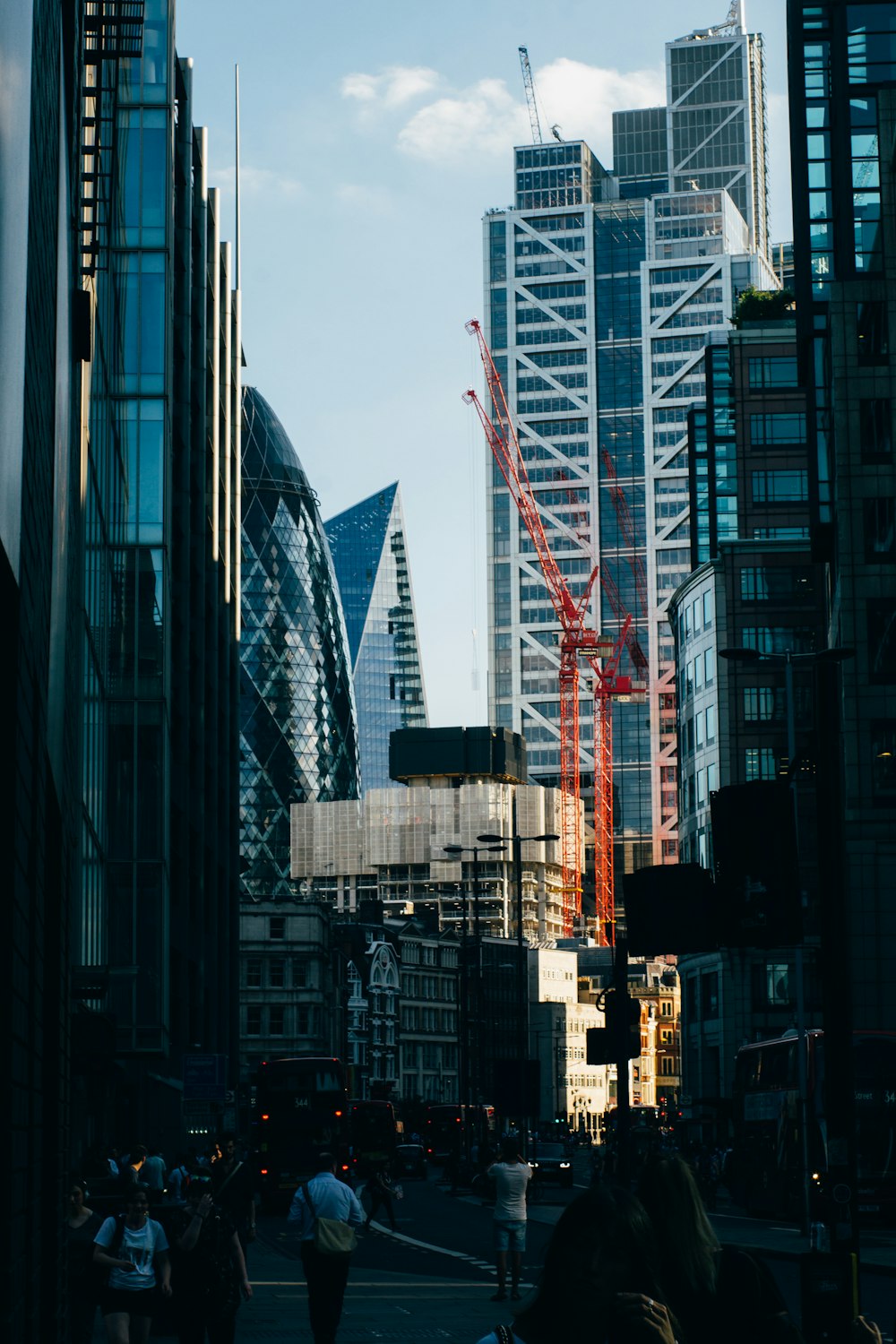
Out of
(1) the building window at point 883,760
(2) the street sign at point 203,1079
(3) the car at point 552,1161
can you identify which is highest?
(1) the building window at point 883,760

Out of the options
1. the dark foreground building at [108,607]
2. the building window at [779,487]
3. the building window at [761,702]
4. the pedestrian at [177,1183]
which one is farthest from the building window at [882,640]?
the building window at [779,487]

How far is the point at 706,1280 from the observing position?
592 cm

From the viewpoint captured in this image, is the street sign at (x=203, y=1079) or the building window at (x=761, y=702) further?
the building window at (x=761, y=702)

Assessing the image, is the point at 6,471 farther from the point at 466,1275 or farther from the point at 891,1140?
the point at 891,1140

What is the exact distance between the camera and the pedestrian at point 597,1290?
5.13 m

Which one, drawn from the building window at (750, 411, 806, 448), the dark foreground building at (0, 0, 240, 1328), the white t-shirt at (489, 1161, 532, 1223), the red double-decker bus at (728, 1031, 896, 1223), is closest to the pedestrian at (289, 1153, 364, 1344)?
the dark foreground building at (0, 0, 240, 1328)

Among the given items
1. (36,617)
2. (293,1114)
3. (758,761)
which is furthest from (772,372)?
(36,617)

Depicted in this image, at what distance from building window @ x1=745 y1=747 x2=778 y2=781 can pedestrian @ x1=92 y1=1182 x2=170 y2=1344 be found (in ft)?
261

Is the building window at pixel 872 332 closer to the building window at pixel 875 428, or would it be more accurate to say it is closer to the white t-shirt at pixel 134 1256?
the building window at pixel 875 428

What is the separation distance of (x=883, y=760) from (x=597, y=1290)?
60840 mm

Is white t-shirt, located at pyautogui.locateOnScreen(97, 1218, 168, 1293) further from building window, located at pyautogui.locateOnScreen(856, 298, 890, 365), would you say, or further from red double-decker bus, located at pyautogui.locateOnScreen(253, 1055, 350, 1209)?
building window, located at pyautogui.locateOnScreen(856, 298, 890, 365)

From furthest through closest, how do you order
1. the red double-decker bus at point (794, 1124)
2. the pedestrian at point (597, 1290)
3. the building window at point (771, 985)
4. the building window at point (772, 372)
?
the building window at point (772, 372)
the building window at point (771, 985)
the red double-decker bus at point (794, 1124)
the pedestrian at point (597, 1290)

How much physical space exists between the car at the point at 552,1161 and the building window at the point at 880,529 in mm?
21750

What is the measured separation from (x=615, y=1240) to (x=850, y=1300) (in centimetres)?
475
